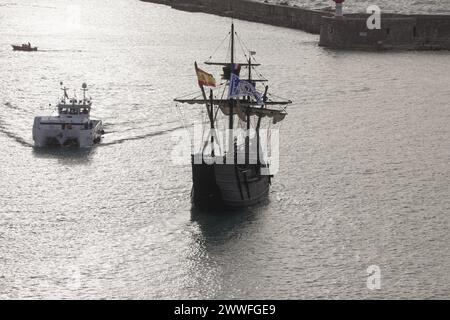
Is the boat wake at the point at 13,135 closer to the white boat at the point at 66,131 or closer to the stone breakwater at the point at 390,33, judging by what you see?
the white boat at the point at 66,131

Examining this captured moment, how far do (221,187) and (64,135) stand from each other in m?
19.5

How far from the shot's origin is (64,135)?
7994 cm

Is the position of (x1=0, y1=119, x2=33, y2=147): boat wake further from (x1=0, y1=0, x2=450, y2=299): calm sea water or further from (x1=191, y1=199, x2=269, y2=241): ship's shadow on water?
(x1=191, y1=199, x2=269, y2=241): ship's shadow on water

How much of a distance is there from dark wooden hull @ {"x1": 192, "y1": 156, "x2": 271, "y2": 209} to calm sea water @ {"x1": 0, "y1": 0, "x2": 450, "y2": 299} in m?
0.95

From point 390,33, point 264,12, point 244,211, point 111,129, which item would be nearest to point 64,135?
point 111,129

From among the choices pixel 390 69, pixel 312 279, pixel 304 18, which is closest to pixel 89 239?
pixel 312 279

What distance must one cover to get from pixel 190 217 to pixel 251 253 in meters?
5.90

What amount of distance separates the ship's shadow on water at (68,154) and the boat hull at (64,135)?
0.53m

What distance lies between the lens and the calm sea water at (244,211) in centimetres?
5481

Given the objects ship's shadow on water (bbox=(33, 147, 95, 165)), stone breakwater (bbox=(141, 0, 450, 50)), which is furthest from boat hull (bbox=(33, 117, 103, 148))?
stone breakwater (bbox=(141, 0, 450, 50))

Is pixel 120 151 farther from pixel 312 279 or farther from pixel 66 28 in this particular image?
pixel 66 28

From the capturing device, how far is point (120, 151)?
77125 mm

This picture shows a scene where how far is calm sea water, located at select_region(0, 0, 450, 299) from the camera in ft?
180

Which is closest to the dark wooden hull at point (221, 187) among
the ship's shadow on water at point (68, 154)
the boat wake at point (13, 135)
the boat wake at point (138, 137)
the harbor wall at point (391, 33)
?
the ship's shadow on water at point (68, 154)
